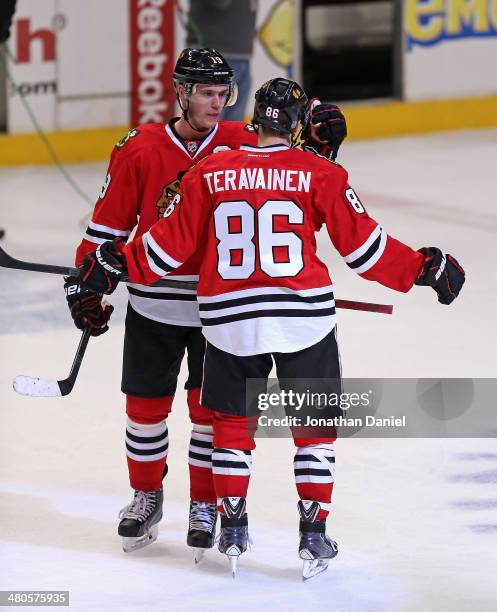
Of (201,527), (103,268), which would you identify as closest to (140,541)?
(201,527)

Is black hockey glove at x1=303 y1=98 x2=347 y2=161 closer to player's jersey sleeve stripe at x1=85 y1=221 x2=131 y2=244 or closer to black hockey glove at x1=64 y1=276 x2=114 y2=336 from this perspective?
player's jersey sleeve stripe at x1=85 y1=221 x2=131 y2=244

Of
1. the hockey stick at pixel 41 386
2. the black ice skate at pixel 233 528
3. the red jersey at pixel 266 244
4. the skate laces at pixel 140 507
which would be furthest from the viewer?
the skate laces at pixel 140 507

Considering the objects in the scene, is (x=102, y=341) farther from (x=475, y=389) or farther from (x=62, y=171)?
(x=62, y=171)

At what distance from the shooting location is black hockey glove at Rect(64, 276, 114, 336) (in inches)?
126

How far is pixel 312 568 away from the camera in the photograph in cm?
319

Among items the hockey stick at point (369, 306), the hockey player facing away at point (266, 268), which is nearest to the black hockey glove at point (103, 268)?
the hockey player facing away at point (266, 268)

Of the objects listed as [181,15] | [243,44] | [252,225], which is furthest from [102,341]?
[181,15]

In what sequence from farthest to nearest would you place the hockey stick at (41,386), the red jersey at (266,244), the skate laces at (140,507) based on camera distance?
the skate laces at (140,507), the hockey stick at (41,386), the red jersey at (266,244)

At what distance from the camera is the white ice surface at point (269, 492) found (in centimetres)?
313

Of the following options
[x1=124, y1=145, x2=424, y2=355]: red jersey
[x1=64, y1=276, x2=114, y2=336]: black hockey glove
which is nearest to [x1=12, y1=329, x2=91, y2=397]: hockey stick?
[x1=64, y1=276, x2=114, y2=336]: black hockey glove

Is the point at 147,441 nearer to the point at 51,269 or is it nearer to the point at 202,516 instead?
the point at 202,516

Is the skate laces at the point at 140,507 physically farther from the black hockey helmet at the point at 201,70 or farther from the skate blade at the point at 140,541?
the black hockey helmet at the point at 201,70

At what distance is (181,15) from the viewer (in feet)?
25.7

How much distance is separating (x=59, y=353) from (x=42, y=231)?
182cm
